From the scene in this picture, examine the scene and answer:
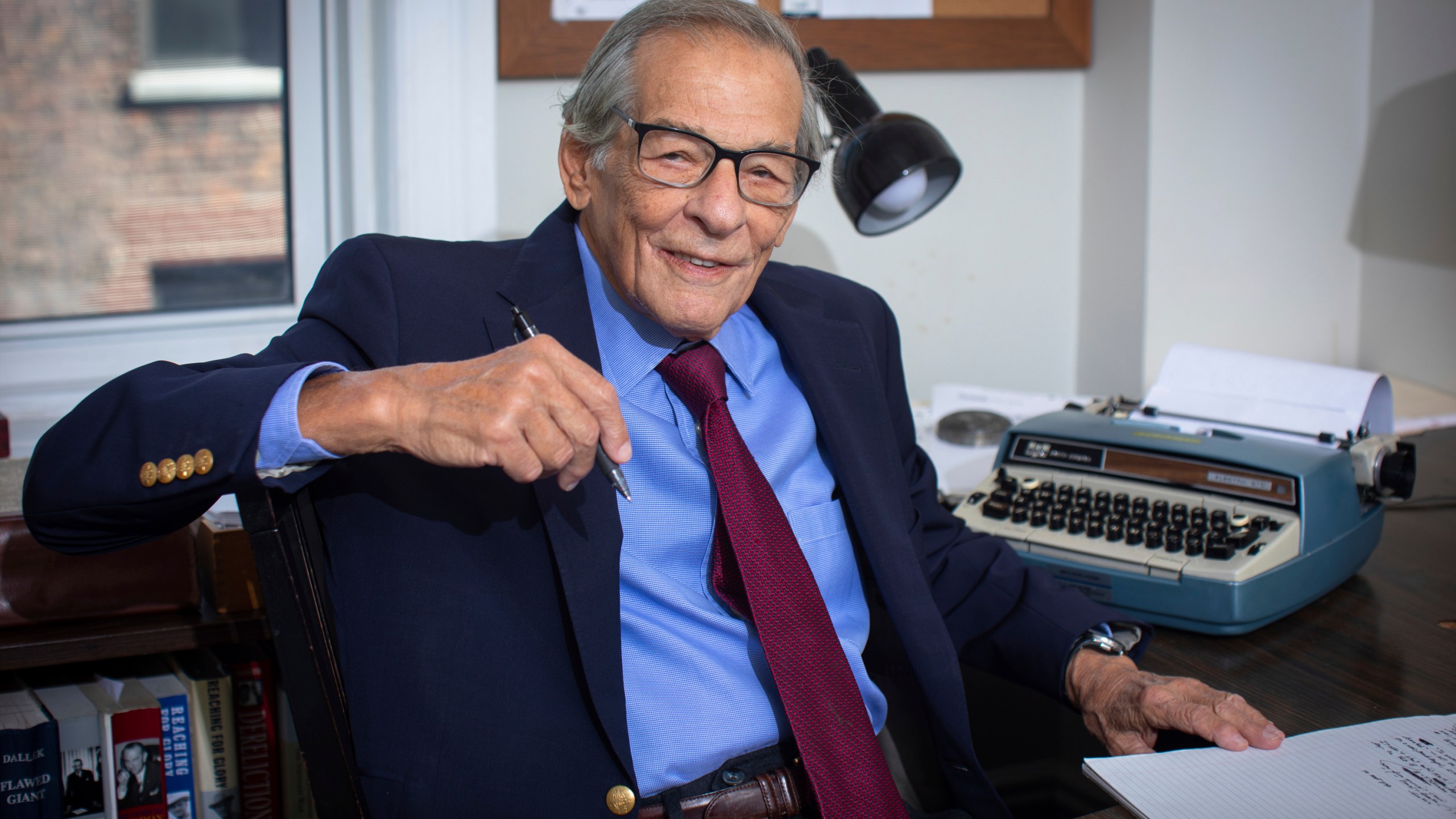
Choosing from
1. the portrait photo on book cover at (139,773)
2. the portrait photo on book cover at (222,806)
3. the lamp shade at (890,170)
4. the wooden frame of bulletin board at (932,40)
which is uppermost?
the wooden frame of bulletin board at (932,40)

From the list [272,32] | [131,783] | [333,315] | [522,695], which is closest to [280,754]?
[131,783]

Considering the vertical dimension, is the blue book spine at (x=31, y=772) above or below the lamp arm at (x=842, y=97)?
below

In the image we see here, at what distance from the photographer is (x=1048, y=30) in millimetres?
2078

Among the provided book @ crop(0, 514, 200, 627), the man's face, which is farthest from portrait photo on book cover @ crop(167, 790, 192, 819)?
the man's face

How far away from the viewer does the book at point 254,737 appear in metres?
1.37

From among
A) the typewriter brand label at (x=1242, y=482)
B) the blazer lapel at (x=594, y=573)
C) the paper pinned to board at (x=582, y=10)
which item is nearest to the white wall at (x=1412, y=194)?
the typewriter brand label at (x=1242, y=482)

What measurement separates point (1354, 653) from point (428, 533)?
108 cm

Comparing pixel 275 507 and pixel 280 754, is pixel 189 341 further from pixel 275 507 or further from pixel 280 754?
pixel 275 507

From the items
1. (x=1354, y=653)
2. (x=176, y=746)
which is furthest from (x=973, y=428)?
(x=176, y=746)

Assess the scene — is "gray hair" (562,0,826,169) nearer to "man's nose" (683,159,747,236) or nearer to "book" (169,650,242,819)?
"man's nose" (683,159,747,236)

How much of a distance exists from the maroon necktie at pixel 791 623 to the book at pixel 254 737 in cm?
72

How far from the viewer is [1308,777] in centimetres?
88

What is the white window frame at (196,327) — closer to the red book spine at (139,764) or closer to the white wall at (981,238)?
the white wall at (981,238)

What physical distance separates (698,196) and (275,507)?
533mm
